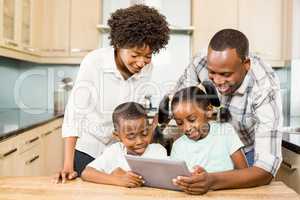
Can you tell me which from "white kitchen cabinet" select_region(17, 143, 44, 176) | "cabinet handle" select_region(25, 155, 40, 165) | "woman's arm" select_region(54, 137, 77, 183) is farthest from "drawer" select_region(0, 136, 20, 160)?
"woman's arm" select_region(54, 137, 77, 183)

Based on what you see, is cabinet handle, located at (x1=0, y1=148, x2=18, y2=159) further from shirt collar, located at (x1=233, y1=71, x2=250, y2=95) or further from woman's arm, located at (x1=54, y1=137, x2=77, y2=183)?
shirt collar, located at (x1=233, y1=71, x2=250, y2=95)

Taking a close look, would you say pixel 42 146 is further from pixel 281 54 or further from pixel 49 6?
pixel 281 54

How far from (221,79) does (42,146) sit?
1769 millimetres

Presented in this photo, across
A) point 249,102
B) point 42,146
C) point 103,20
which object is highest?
point 103,20

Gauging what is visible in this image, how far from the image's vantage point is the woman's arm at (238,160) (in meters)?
1.29

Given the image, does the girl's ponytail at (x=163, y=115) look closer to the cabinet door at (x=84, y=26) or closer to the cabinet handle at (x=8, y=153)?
the cabinet handle at (x=8, y=153)

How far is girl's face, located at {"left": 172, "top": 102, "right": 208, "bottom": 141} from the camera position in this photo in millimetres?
1367

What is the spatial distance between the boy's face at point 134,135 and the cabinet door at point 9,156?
84 cm

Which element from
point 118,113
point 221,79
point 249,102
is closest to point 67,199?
point 118,113

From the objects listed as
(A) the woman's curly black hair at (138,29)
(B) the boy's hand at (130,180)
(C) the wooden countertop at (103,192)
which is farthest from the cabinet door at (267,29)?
(B) the boy's hand at (130,180)

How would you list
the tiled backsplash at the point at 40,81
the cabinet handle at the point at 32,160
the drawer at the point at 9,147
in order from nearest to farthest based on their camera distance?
1. the drawer at the point at 9,147
2. the cabinet handle at the point at 32,160
3. the tiled backsplash at the point at 40,81

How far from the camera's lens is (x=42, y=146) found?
107 inches

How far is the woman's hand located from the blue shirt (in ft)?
0.85

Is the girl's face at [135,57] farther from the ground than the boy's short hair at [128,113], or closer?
farther from the ground
